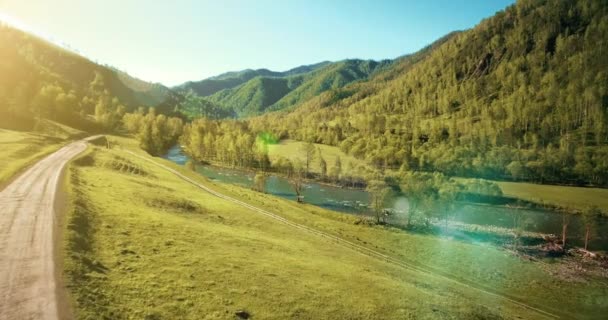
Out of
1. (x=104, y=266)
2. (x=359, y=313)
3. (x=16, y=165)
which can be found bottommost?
(x=359, y=313)

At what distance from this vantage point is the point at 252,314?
29.4 metres

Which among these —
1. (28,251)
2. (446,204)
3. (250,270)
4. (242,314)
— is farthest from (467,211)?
(28,251)

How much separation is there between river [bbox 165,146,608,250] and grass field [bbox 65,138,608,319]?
36.7 meters

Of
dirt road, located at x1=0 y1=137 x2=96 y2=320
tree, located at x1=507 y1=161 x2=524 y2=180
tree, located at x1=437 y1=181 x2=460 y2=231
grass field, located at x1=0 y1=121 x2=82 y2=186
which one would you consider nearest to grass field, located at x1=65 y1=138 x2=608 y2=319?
dirt road, located at x1=0 y1=137 x2=96 y2=320

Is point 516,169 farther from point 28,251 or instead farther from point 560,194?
point 28,251

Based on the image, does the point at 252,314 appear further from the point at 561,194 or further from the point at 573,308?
the point at 561,194

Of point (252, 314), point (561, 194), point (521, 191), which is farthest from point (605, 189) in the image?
point (252, 314)

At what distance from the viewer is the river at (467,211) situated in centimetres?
11286

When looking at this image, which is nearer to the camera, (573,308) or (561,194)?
(573,308)

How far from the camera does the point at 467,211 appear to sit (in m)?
133

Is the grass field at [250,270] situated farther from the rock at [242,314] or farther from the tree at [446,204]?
the tree at [446,204]

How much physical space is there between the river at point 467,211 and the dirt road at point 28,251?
307ft

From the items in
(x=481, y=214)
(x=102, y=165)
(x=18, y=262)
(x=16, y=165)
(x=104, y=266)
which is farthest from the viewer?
(x=481, y=214)

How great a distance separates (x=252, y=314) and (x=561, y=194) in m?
174
